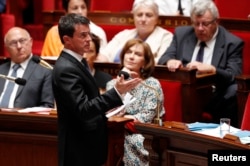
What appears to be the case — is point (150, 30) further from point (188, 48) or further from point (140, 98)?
point (140, 98)

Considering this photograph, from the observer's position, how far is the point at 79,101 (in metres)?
2.28

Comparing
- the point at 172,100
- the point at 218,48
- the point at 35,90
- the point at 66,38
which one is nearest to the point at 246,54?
the point at 218,48

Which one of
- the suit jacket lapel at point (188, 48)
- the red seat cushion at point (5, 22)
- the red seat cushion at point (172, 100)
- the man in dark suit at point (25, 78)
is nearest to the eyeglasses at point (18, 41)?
the man in dark suit at point (25, 78)

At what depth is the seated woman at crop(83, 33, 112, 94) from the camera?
348cm

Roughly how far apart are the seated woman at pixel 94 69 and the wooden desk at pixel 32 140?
622 millimetres

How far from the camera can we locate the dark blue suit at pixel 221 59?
3.57m

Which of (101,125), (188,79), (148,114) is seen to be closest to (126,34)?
(188,79)

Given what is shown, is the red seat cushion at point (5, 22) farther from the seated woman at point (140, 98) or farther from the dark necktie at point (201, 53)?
the seated woman at point (140, 98)

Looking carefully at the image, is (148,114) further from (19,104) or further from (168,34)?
(168,34)

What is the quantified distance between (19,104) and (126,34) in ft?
3.03

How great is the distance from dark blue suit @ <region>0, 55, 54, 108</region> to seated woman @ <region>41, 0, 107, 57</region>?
64 cm

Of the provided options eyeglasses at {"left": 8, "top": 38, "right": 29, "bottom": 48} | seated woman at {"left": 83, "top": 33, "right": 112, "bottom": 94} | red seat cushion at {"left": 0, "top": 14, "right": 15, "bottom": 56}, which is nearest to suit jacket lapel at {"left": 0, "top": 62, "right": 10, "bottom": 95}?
eyeglasses at {"left": 8, "top": 38, "right": 29, "bottom": 48}

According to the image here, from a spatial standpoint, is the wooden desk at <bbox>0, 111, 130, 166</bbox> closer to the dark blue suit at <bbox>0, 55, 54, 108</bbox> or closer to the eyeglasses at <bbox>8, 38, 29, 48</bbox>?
the dark blue suit at <bbox>0, 55, 54, 108</bbox>

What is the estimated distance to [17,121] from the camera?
2908 millimetres
